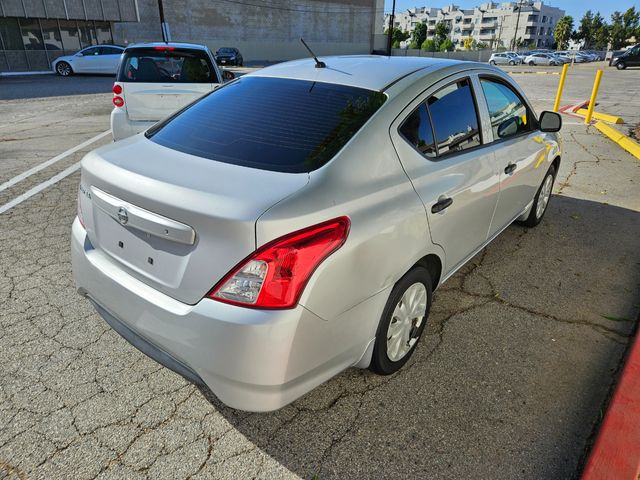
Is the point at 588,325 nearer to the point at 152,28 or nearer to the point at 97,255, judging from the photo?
the point at 97,255

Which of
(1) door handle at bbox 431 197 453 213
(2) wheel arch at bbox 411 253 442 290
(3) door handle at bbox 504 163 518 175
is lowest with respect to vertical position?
(2) wheel arch at bbox 411 253 442 290

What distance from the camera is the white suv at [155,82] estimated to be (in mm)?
6531

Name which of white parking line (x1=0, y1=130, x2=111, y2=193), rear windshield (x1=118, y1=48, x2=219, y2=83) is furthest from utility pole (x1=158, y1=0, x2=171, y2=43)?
rear windshield (x1=118, y1=48, x2=219, y2=83)

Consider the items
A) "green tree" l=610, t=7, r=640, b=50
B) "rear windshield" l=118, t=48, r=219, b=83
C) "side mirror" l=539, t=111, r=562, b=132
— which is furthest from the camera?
"green tree" l=610, t=7, r=640, b=50

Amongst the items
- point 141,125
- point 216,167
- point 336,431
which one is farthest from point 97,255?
point 141,125

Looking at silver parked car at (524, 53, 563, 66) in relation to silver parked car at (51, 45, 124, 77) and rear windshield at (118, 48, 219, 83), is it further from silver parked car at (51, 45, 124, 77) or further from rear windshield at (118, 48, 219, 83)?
rear windshield at (118, 48, 219, 83)

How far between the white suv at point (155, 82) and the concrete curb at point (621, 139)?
7.19m

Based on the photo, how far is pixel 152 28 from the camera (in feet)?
131

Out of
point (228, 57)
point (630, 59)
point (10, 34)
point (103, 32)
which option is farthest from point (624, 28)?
point (10, 34)

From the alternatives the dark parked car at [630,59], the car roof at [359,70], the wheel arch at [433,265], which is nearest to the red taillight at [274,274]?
the wheel arch at [433,265]

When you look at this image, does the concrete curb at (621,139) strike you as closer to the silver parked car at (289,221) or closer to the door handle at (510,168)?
the door handle at (510,168)

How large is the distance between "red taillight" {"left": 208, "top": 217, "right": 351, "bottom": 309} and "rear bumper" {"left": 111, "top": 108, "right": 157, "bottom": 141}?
5448mm

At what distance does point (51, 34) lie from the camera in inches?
1206

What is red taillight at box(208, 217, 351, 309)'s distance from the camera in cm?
173
